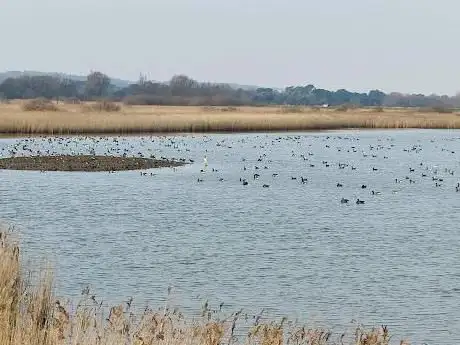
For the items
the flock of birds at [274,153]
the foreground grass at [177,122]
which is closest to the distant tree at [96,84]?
the foreground grass at [177,122]

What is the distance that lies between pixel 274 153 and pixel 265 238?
26.6m

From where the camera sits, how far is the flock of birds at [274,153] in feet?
108

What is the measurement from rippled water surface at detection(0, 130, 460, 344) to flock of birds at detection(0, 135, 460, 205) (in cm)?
28

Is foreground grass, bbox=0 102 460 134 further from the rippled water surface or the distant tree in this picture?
the distant tree

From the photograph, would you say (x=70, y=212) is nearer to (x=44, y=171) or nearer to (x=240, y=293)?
(x=240, y=293)

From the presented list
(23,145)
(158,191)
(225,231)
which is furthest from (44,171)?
(225,231)

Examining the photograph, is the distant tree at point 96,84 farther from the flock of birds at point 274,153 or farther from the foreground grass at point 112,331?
the foreground grass at point 112,331

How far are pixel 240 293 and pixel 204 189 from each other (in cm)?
1505

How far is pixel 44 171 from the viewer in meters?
33.7

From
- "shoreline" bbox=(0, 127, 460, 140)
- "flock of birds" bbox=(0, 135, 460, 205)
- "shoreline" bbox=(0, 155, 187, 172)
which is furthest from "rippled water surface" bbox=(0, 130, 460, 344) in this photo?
"shoreline" bbox=(0, 127, 460, 140)

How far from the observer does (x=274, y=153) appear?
45.0 m

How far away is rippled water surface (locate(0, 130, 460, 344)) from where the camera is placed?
42.2ft

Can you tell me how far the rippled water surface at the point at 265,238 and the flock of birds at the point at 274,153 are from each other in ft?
0.93

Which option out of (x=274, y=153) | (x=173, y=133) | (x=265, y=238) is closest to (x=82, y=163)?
(x=274, y=153)
